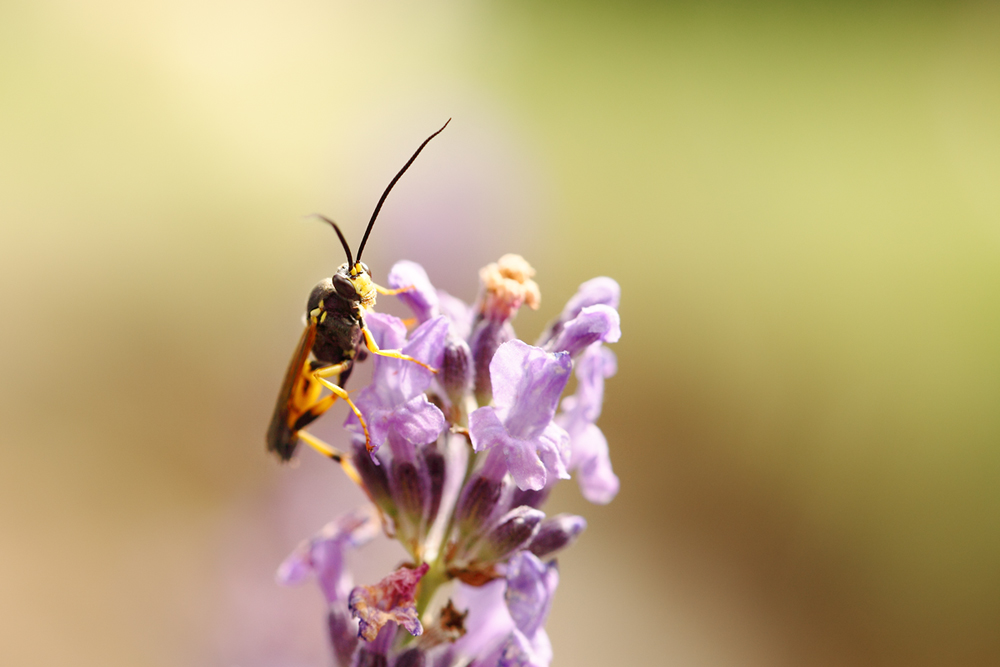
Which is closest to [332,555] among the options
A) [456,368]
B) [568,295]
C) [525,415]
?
[456,368]

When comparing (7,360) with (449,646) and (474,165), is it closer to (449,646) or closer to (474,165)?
(474,165)

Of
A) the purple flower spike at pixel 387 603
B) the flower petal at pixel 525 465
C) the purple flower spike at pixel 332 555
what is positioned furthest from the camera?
the purple flower spike at pixel 332 555

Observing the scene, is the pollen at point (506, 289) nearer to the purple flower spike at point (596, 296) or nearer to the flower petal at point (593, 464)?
the purple flower spike at point (596, 296)

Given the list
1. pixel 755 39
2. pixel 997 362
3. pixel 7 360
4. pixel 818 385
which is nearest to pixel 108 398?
pixel 7 360

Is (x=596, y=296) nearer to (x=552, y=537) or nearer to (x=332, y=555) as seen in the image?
(x=552, y=537)

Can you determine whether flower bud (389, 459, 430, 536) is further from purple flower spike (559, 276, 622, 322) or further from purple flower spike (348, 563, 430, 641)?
purple flower spike (559, 276, 622, 322)

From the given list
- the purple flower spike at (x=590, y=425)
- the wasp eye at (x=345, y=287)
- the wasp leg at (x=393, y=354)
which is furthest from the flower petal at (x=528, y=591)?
the wasp eye at (x=345, y=287)
